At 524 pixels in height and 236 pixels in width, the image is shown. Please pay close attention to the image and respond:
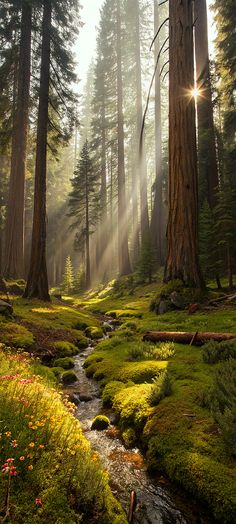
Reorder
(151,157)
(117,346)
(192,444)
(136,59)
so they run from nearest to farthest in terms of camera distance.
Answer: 1. (192,444)
2. (117,346)
3. (136,59)
4. (151,157)

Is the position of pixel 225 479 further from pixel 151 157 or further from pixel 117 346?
pixel 151 157

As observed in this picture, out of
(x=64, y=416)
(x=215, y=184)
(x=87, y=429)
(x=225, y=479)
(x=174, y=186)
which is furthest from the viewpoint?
(x=215, y=184)

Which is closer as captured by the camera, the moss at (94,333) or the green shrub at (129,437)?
the green shrub at (129,437)

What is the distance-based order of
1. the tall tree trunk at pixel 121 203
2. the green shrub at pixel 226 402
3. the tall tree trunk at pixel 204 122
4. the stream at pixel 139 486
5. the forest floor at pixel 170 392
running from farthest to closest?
1. the tall tree trunk at pixel 121 203
2. the tall tree trunk at pixel 204 122
3. the green shrub at pixel 226 402
4. the forest floor at pixel 170 392
5. the stream at pixel 139 486

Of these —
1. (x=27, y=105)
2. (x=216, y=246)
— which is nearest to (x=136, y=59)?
(x=27, y=105)

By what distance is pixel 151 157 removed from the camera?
176 ft

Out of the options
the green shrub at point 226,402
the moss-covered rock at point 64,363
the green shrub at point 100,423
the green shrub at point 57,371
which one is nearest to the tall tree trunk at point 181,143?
the moss-covered rock at point 64,363

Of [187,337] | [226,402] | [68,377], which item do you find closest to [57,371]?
[68,377]

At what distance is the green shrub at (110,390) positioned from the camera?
5.04m

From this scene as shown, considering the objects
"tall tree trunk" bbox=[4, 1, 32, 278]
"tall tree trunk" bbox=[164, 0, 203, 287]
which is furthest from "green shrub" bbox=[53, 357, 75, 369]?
"tall tree trunk" bbox=[4, 1, 32, 278]

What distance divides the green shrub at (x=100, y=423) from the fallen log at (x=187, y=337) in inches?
103

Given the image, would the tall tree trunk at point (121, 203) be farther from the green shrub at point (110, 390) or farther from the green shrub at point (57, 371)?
the green shrub at point (110, 390)

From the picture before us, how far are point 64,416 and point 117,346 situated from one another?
435 centimetres

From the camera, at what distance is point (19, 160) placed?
1867 cm
